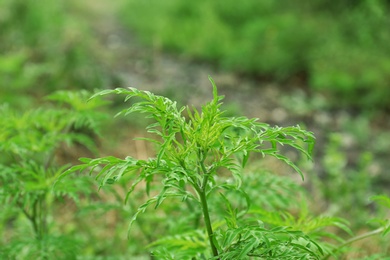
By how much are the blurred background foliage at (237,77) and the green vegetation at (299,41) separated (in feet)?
0.06

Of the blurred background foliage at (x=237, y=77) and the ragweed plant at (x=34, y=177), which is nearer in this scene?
the ragweed plant at (x=34, y=177)

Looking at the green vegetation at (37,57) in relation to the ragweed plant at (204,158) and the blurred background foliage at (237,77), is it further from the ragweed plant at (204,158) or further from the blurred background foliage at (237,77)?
the ragweed plant at (204,158)

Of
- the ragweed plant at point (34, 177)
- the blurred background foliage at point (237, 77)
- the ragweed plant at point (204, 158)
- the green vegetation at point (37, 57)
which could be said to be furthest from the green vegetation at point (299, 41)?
the ragweed plant at point (204, 158)

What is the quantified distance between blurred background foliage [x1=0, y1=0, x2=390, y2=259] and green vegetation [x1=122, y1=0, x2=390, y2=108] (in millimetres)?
18

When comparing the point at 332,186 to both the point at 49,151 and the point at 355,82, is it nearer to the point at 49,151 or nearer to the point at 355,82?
the point at 49,151

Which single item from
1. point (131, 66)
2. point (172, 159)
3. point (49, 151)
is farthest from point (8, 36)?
point (172, 159)

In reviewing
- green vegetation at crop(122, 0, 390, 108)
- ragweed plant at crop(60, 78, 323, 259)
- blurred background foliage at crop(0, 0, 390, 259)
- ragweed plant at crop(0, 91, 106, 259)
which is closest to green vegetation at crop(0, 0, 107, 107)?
blurred background foliage at crop(0, 0, 390, 259)

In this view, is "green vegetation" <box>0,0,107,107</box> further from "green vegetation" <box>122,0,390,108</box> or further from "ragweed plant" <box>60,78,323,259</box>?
"ragweed plant" <box>60,78,323,259</box>

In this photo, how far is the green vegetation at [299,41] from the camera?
246 inches

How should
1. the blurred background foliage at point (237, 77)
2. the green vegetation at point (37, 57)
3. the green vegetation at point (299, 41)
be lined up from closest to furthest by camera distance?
the blurred background foliage at point (237, 77), the green vegetation at point (37, 57), the green vegetation at point (299, 41)

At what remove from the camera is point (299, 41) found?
7.17m

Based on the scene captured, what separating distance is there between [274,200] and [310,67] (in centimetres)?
539

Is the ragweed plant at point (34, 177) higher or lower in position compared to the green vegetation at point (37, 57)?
lower

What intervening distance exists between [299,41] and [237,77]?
3.51 ft
